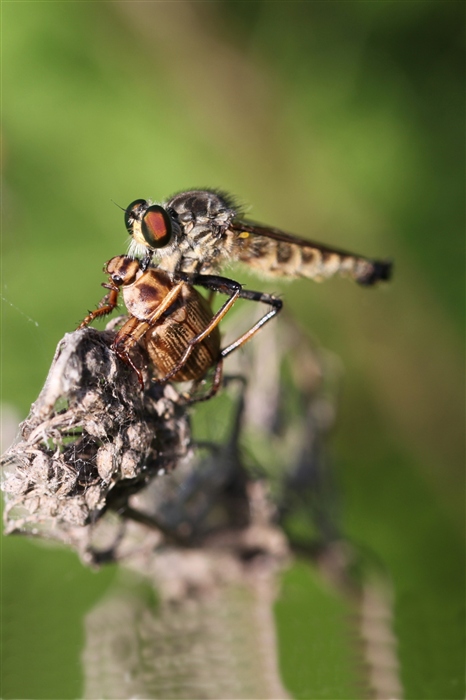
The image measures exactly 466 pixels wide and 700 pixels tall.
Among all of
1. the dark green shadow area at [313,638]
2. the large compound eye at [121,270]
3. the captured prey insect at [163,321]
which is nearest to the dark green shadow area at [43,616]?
the dark green shadow area at [313,638]

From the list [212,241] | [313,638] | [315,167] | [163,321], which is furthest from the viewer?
[315,167]

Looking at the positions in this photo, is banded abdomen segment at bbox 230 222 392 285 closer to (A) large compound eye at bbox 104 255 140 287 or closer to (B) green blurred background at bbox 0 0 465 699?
(A) large compound eye at bbox 104 255 140 287

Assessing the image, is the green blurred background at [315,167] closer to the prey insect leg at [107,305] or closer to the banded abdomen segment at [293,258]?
the banded abdomen segment at [293,258]

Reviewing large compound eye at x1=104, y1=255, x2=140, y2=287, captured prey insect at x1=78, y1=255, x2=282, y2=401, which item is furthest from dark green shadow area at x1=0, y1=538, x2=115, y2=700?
large compound eye at x1=104, y1=255, x2=140, y2=287

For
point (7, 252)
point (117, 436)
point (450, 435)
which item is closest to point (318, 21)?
point (7, 252)

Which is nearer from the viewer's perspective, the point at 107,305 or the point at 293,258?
the point at 107,305

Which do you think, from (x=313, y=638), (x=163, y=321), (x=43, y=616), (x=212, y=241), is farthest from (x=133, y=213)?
(x=313, y=638)

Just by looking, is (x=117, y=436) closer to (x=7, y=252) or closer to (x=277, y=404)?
(x=277, y=404)

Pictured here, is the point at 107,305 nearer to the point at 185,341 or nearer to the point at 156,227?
the point at 185,341
